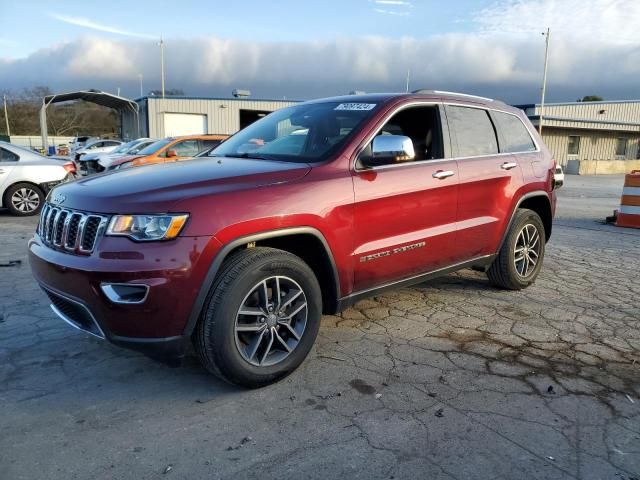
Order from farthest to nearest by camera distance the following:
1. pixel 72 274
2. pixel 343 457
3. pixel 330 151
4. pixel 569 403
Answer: pixel 330 151, pixel 569 403, pixel 72 274, pixel 343 457

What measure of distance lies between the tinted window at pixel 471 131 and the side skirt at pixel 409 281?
96 cm

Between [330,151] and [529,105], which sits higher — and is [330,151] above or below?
below

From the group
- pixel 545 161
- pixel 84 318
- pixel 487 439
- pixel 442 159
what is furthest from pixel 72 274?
pixel 545 161

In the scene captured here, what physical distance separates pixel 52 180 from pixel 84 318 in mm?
8733

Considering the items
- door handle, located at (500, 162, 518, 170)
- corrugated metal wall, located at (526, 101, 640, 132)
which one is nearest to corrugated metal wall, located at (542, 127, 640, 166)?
corrugated metal wall, located at (526, 101, 640, 132)

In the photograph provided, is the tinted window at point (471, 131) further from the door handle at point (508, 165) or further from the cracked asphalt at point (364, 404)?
the cracked asphalt at point (364, 404)

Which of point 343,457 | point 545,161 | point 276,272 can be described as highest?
point 545,161

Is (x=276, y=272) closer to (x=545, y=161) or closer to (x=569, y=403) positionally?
(x=569, y=403)

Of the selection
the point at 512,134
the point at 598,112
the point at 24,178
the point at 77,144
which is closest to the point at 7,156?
the point at 24,178

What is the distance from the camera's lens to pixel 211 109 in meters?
38.4

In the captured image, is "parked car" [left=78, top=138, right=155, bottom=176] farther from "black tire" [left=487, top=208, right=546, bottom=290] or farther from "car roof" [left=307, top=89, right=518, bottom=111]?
"black tire" [left=487, top=208, right=546, bottom=290]

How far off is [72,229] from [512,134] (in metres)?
4.04

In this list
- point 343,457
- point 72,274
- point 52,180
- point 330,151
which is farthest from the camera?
point 52,180

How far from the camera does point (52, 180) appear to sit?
10.4 metres
